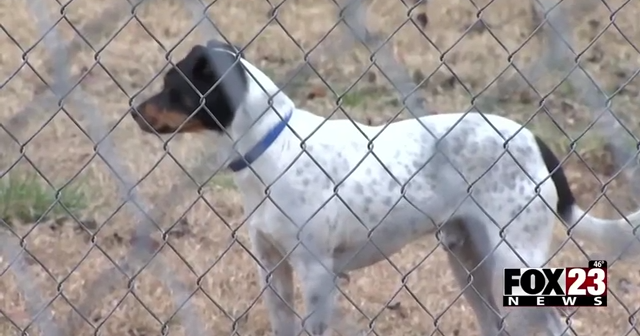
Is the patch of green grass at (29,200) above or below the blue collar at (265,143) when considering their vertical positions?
below

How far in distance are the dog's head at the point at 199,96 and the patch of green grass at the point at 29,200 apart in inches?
38.8

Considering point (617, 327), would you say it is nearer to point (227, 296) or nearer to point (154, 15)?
point (227, 296)

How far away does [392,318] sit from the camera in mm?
3291

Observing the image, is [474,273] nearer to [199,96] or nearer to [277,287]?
[277,287]

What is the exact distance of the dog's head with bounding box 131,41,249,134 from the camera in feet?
8.90

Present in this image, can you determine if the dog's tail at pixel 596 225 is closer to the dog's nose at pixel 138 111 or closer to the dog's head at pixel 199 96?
the dog's head at pixel 199 96

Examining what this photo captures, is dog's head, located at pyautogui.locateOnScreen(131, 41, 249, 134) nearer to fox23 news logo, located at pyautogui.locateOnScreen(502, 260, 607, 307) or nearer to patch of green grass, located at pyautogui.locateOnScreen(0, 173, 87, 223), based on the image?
fox23 news logo, located at pyautogui.locateOnScreen(502, 260, 607, 307)

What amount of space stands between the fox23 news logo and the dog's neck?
27.5 inches

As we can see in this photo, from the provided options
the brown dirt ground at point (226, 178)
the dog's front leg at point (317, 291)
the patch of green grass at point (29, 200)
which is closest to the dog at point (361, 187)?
the dog's front leg at point (317, 291)

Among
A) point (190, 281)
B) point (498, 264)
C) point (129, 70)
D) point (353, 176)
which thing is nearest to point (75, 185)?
point (190, 281)

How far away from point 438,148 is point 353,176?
9.4 inches

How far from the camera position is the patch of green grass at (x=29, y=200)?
3.81 metres

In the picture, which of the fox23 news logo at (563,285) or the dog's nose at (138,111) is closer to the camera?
the fox23 news logo at (563,285)

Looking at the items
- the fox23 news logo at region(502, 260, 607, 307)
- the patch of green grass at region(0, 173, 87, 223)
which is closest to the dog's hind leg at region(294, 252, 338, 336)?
the fox23 news logo at region(502, 260, 607, 307)
